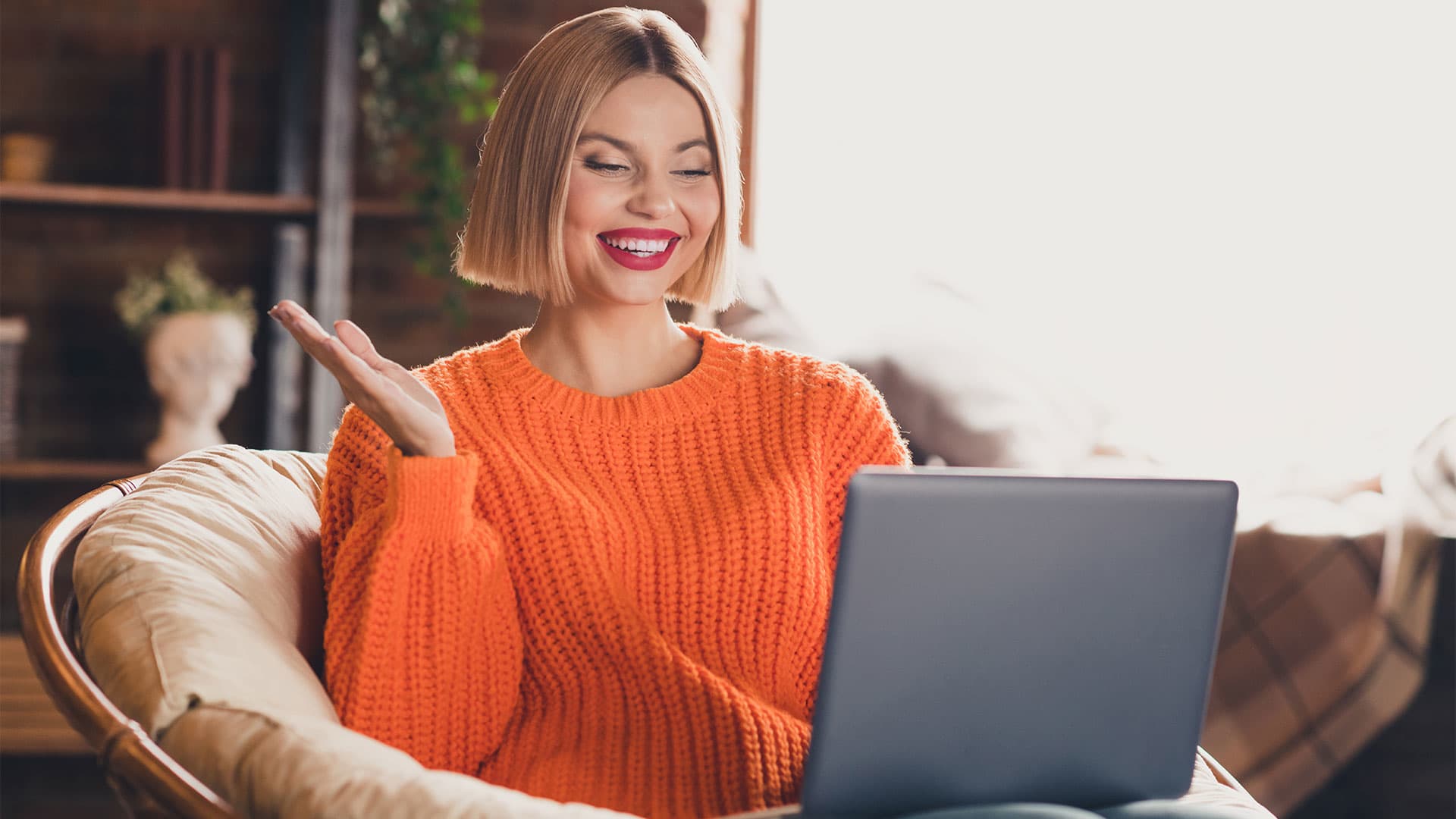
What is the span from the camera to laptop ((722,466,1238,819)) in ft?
2.67

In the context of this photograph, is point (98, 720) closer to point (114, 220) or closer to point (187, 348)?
point (187, 348)

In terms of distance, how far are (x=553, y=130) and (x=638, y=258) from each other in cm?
14

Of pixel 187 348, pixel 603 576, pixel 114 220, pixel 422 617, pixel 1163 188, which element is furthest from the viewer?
pixel 1163 188

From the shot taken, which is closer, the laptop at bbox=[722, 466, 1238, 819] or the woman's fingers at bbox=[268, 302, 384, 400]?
the laptop at bbox=[722, 466, 1238, 819]

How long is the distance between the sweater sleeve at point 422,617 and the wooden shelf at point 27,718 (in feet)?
5.49

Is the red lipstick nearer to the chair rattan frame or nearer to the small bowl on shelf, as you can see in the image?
the chair rattan frame

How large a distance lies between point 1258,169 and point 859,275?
86 centimetres

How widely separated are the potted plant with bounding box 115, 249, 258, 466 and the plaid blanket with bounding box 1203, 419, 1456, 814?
1825mm

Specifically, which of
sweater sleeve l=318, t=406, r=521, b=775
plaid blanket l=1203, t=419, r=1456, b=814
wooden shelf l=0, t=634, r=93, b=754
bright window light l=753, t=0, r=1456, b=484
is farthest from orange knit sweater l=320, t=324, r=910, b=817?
wooden shelf l=0, t=634, r=93, b=754

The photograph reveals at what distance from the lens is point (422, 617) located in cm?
106

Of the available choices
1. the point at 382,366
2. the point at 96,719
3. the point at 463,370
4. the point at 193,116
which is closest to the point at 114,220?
the point at 193,116

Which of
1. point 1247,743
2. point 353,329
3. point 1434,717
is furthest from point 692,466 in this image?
point 1434,717

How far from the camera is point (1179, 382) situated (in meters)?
2.77

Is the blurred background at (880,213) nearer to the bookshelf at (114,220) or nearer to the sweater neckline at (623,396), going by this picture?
the bookshelf at (114,220)
